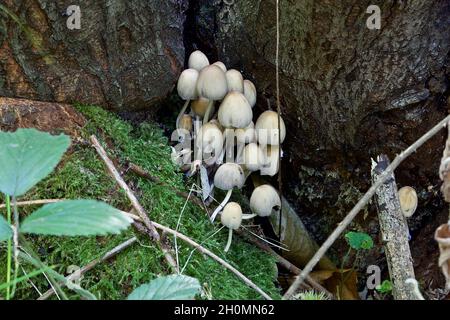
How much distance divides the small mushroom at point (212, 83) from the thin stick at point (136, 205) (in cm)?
42

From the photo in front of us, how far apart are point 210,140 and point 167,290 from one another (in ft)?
2.84

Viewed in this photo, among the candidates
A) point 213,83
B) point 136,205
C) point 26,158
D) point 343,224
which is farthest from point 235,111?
point 26,158

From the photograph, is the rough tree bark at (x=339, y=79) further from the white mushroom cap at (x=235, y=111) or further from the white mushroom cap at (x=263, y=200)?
the white mushroom cap at (x=263, y=200)

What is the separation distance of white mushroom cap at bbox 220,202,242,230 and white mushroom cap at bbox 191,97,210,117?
1.47ft

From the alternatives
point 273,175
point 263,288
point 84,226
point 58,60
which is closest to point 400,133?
point 273,175

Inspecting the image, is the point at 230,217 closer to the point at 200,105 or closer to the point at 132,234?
the point at 132,234

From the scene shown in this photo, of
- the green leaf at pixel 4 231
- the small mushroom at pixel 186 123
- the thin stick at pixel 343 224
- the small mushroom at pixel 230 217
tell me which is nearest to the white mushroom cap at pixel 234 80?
the small mushroom at pixel 186 123

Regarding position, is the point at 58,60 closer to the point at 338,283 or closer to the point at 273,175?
the point at 273,175

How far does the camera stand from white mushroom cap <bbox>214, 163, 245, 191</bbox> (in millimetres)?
2113

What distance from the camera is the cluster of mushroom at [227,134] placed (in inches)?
83.4

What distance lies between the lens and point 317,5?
1.95 meters

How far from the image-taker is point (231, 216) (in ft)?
6.65

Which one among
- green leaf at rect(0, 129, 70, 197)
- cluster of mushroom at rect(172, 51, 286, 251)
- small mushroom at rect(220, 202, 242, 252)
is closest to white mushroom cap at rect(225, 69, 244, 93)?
cluster of mushroom at rect(172, 51, 286, 251)

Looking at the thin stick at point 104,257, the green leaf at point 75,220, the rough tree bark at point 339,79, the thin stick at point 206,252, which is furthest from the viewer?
the rough tree bark at point 339,79
